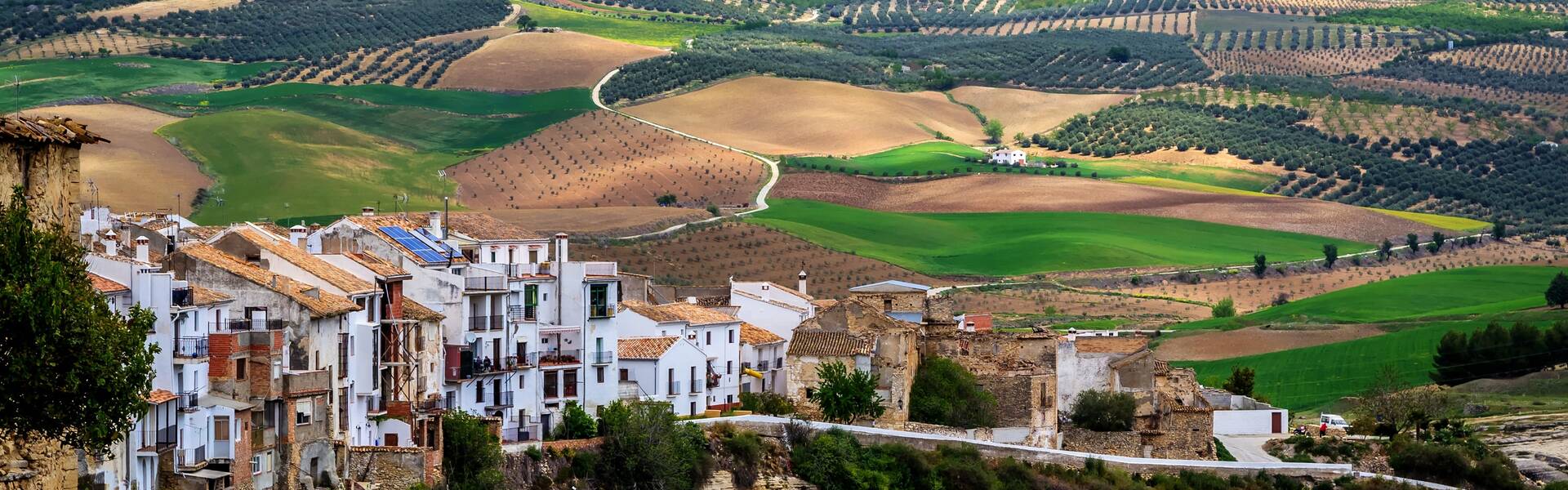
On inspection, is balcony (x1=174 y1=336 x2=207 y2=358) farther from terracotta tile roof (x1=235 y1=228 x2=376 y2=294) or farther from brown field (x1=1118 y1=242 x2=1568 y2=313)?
brown field (x1=1118 y1=242 x2=1568 y2=313)

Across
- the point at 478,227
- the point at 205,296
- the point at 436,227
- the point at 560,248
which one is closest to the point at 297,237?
the point at 436,227

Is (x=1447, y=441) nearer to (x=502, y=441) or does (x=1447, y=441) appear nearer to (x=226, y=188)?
(x=502, y=441)

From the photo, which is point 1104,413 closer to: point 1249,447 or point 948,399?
point 948,399

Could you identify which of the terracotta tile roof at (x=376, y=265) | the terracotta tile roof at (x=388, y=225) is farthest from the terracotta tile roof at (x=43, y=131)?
the terracotta tile roof at (x=388, y=225)

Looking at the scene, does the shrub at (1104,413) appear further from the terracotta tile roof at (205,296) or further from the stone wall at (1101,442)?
the terracotta tile roof at (205,296)

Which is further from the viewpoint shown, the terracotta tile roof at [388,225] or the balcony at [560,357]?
the balcony at [560,357]
